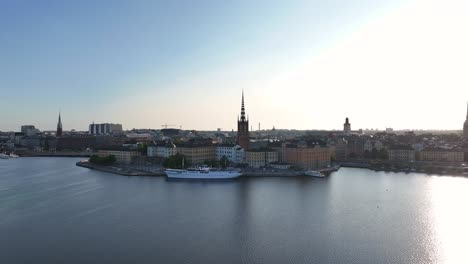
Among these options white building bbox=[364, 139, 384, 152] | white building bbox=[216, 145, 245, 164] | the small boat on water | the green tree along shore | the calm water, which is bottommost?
the calm water

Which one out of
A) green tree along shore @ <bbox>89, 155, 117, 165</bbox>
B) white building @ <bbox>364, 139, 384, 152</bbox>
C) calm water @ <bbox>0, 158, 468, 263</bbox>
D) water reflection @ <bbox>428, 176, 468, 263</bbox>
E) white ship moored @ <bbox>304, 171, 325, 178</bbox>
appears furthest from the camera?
white building @ <bbox>364, 139, 384, 152</bbox>

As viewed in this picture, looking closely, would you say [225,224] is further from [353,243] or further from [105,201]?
[105,201]

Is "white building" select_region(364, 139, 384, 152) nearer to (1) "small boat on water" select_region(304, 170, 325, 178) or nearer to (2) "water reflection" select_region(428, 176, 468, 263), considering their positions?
(1) "small boat on water" select_region(304, 170, 325, 178)

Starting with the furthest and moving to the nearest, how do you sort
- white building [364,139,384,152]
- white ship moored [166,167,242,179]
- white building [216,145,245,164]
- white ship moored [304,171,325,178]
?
white building [364,139,384,152]
white building [216,145,245,164]
white ship moored [304,171,325,178]
white ship moored [166,167,242,179]

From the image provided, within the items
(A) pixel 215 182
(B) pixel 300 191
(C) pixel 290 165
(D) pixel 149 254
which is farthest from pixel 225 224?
(C) pixel 290 165

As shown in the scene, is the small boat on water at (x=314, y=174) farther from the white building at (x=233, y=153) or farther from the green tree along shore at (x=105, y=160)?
the green tree along shore at (x=105, y=160)

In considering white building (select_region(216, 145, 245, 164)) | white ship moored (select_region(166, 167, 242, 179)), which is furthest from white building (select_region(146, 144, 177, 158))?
white ship moored (select_region(166, 167, 242, 179))

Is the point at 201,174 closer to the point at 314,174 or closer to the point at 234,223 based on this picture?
the point at 314,174
